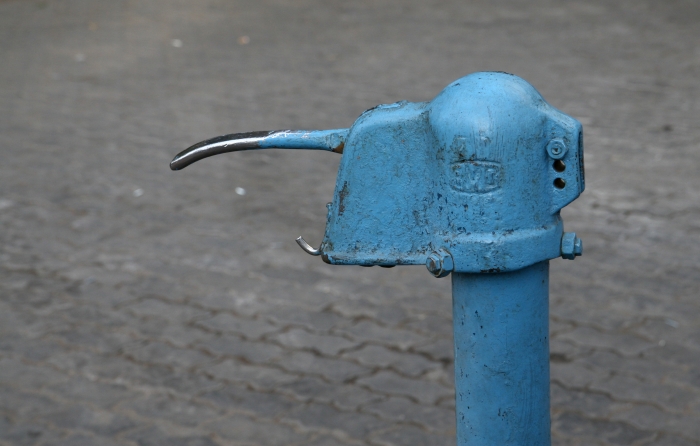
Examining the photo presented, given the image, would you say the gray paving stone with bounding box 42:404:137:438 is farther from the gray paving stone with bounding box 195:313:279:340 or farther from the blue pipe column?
the blue pipe column

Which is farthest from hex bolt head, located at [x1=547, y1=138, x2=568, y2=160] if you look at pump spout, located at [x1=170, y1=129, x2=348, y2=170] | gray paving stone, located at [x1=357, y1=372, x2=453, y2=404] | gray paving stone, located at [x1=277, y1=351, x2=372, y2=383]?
gray paving stone, located at [x1=277, y1=351, x2=372, y2=383]

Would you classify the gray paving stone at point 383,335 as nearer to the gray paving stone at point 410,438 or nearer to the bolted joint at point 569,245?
the gray paving stone at point 410,438

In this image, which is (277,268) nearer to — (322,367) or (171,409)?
(322,367)

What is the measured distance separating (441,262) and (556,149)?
9.8 inches

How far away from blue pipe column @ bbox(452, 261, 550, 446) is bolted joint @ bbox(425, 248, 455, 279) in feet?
0.21

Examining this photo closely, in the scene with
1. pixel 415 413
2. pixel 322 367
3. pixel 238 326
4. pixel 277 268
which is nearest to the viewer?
pixel 415 413

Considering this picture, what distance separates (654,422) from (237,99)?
169 inches

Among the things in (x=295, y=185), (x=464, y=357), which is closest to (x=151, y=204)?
(x=295, y=185)

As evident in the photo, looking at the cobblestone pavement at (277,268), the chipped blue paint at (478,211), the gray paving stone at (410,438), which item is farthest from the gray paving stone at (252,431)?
the chipped blue paint at (478,211)

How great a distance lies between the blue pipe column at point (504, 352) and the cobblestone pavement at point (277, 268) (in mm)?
1311

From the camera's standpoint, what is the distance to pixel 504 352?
1323 mm

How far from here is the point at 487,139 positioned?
4.04 feet

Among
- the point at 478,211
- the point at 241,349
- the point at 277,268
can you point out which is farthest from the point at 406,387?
the point at 478,211

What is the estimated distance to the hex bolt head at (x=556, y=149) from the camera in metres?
1.26
